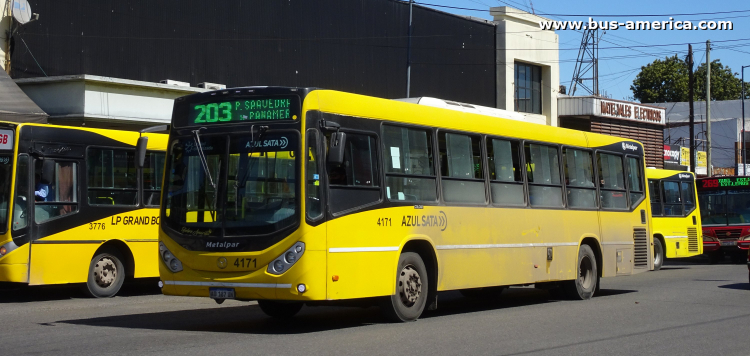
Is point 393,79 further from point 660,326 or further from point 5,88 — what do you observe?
point 660,326

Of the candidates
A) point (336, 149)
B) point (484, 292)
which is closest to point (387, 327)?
point (336, 149)

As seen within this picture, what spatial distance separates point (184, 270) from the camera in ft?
33.3

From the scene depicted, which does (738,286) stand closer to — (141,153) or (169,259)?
(169,259)

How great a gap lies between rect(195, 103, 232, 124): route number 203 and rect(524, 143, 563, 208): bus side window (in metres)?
5.42

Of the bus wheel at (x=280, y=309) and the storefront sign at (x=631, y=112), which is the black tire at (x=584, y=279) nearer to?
the bus wheel at (x=280, y=309)

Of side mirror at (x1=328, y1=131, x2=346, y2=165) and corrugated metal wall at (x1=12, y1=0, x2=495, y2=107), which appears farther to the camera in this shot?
corrugated metal wall at (x1=12, y1=0, x2=495, y2=107)

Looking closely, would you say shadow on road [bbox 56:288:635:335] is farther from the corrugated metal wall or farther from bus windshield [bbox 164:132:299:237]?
the corrugated metal wall

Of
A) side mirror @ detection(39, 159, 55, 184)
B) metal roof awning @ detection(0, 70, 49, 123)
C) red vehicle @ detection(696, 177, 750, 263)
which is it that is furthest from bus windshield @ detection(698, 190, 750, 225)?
side mirror @ detection(39, 159, 55, 184)

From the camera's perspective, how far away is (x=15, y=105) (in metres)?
20.6

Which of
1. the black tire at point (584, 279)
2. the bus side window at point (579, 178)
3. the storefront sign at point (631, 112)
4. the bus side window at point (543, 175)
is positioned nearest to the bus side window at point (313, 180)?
the bus side window at point (543, 175)

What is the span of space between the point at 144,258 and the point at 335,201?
7.28m

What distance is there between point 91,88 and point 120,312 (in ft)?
40.1

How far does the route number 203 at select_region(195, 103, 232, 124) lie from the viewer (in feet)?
33.8

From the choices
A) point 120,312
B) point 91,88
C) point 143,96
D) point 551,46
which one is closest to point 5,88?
point 91,88
